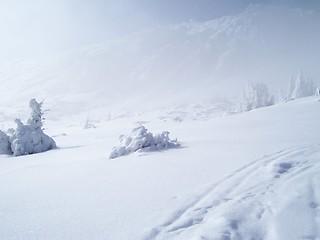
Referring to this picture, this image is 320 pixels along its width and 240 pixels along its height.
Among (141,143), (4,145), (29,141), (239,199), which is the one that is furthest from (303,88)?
(239,199)

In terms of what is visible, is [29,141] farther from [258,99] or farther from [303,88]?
[303,88]

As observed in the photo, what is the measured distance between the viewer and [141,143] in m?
8.71

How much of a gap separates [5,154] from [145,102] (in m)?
172

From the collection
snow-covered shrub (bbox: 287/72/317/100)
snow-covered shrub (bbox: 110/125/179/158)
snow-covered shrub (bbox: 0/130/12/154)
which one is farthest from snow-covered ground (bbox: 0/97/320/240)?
snow-covered shrub (bbox: 287/72/317/100)

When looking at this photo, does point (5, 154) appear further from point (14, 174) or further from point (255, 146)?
point (255, 146)

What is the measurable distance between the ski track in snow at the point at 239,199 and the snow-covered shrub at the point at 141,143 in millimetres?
3686

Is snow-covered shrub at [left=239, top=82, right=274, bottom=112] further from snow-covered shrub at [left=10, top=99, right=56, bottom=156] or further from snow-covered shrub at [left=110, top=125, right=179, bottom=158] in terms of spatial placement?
snow-covered shrub at [left=110, top=125, right=179, bottom=158]

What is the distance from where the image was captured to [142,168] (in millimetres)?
6457

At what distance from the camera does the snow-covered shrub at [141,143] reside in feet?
27.8

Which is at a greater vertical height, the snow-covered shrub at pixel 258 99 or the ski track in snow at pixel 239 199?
the snow-covered shrub at pixel 258 99

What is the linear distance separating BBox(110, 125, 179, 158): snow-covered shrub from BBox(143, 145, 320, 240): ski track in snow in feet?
12.1

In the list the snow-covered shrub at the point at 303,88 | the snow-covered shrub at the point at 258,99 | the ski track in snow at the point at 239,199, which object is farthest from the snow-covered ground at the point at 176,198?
the snow-covered shrub at the point at 303,88

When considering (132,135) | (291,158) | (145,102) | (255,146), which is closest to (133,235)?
(291,158)

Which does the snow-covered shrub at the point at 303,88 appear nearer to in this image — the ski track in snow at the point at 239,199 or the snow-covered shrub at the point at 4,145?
the snow-covered shrub at the point at 4,145
